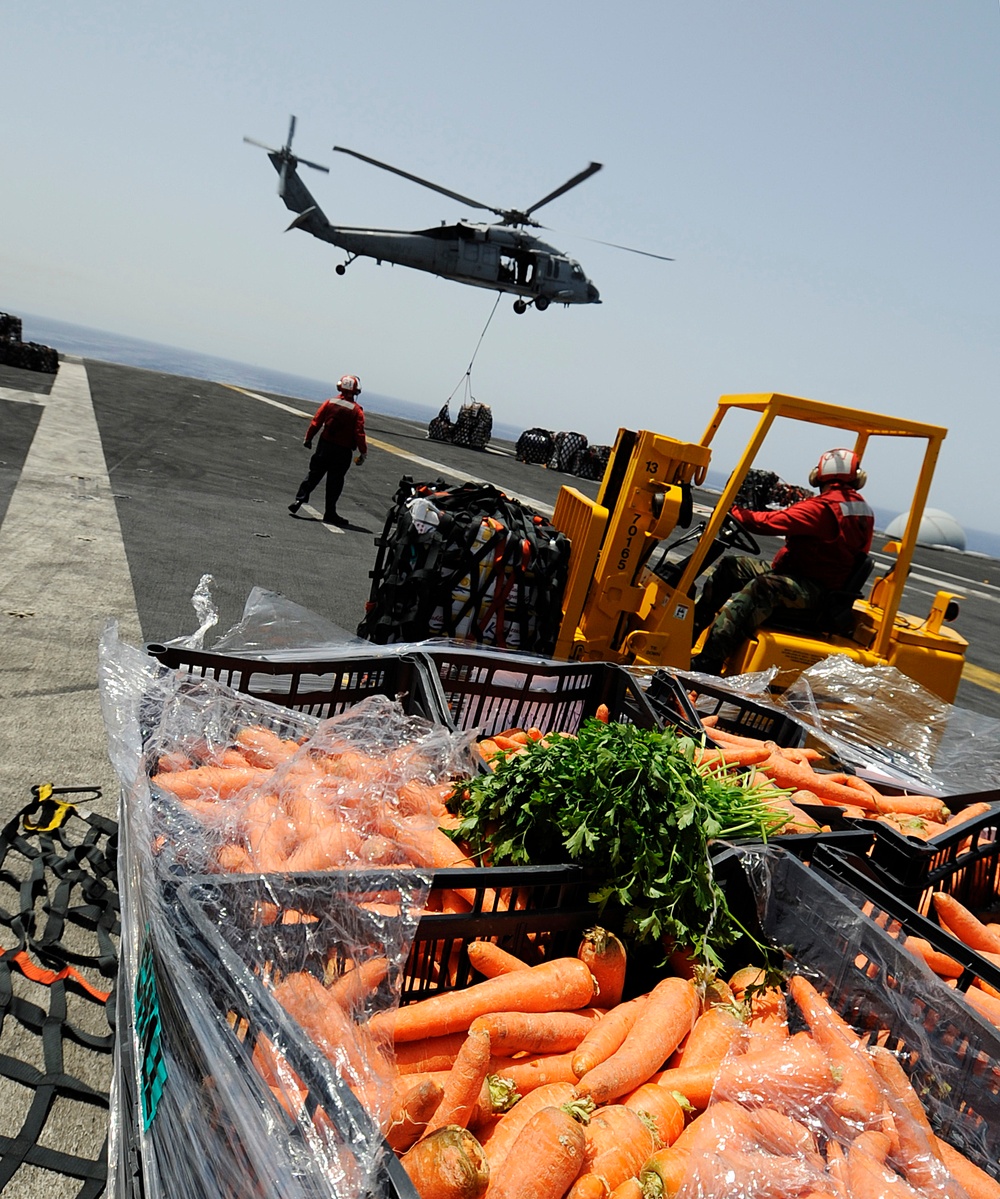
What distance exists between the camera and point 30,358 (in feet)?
74.7

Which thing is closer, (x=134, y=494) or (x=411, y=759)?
(x=411, y=759)

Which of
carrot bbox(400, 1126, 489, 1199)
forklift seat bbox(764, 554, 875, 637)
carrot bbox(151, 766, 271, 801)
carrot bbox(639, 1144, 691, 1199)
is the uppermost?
forklift seat bbox(764, 554, 875, 637)

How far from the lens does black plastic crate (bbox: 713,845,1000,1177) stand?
1.95m

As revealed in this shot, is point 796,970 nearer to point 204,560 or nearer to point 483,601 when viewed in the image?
point 483,601

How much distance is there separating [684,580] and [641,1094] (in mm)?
4335

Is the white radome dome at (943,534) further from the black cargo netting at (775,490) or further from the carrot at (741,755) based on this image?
the carrot at (741,755)

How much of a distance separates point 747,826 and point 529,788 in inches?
27.1

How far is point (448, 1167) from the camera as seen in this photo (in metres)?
1.55

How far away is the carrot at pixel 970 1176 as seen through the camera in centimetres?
183

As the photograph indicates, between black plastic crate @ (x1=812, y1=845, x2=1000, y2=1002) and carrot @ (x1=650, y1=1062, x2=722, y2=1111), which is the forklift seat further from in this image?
carrot @ (x1=650, y1=1062, x2=722, y2=1111)

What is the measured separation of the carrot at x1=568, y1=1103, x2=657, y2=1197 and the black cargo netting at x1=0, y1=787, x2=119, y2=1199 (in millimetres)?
1290

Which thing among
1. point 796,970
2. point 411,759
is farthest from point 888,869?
point 411,759

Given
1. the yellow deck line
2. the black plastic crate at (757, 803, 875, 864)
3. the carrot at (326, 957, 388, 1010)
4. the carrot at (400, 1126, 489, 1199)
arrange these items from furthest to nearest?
the yellow deck line → the black plastic crate at (757, 803, 875, 864) → the carrot at (326, 957, 388, 1010) → the carrot at (400, 1126, 489, 1199)

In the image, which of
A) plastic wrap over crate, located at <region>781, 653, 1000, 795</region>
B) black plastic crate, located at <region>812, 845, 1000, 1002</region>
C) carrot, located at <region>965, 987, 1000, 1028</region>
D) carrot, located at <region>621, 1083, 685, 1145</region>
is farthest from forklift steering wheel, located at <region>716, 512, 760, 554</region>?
carrot, located at <region>621, 1083, 685, 1145</region>
